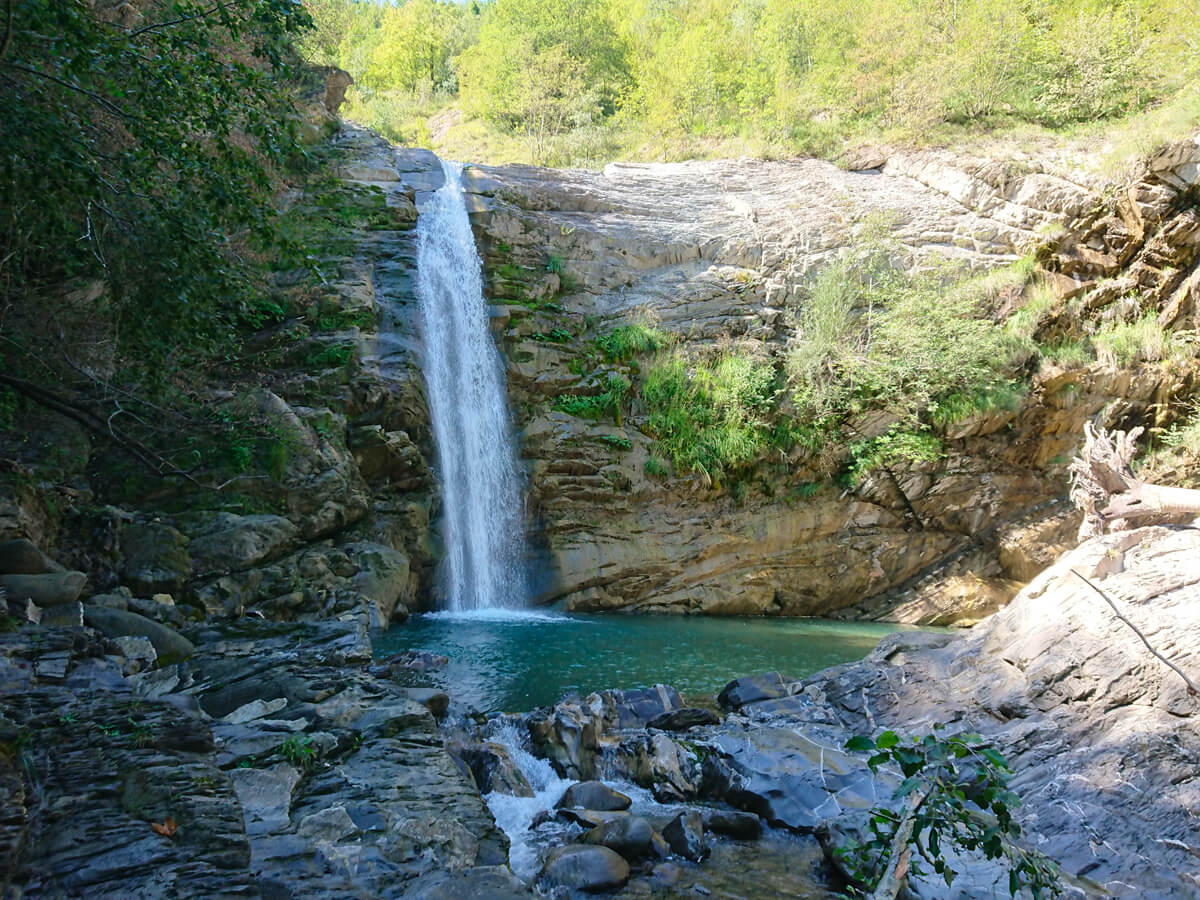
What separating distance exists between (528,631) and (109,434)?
718cm

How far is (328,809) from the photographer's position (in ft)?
11.8

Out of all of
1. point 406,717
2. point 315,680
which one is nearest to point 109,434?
point 315,680

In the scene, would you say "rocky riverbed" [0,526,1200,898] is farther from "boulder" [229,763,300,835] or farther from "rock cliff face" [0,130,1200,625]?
"rock cliff face" [0,130,1200,625]

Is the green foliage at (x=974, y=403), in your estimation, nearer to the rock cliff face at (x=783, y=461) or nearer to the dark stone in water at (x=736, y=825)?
the rock cliff face at (x=783, y=461)

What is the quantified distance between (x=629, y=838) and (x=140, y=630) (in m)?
4.17

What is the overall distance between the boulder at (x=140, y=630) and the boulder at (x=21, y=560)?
57cm

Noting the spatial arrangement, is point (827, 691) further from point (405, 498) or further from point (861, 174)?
point (861, 174)

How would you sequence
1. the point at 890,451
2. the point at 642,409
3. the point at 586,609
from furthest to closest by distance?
the point at 642,409 → the point at 890,451 → the point at 586,609

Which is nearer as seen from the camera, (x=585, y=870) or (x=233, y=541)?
(x=585, y=870)

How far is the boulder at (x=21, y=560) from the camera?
575cm

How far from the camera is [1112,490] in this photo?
275 inches

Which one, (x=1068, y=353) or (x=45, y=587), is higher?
(x=1068, y=353)

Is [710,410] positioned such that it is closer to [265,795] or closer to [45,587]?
[45,587]

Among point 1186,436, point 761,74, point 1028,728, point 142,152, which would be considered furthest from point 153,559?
point 761,74
